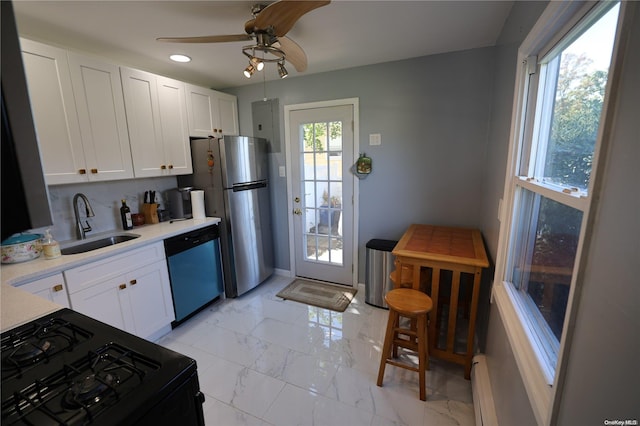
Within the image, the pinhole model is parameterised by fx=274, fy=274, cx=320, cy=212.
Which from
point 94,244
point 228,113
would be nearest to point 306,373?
point 94,244

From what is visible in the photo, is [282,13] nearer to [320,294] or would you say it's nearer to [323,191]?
[323,191]

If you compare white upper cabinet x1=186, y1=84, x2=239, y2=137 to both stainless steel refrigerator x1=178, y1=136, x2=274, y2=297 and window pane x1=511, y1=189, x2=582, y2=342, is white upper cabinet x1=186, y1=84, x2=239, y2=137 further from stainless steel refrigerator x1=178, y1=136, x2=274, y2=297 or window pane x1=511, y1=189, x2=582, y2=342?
window pane x1=511, y1=189, x2=582, y2=342

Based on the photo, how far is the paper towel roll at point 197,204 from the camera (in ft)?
9.12

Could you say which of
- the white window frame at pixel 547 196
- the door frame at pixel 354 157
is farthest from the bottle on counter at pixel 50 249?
the white window frame at pixel 547 196

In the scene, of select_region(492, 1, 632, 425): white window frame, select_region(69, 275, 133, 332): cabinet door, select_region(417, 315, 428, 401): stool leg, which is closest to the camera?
select_region(492, 1, 632, 425): white window frame

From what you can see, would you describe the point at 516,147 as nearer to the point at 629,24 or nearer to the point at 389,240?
the point at 629,24

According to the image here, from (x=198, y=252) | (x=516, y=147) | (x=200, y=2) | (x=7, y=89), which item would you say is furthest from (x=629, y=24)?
(x=198, y=252)

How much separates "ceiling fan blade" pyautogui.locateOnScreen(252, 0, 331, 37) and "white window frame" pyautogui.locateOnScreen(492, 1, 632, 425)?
2.91ft

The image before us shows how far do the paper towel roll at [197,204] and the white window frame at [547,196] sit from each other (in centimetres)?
258

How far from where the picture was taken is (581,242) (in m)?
0.67

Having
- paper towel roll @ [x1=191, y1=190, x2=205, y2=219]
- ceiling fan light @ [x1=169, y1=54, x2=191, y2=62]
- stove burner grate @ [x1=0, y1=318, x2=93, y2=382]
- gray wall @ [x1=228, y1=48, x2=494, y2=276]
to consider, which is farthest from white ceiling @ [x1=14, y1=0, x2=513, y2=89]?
stove burner grate @ [x1=0, y1=318, x2=93, y2=382]

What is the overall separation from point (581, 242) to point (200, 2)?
203 cm

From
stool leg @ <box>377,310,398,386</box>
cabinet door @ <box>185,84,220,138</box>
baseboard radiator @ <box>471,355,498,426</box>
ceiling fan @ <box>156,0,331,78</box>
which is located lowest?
baseboard radiator @ <box>471,355,498,426</box>

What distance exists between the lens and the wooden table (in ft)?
5.76
